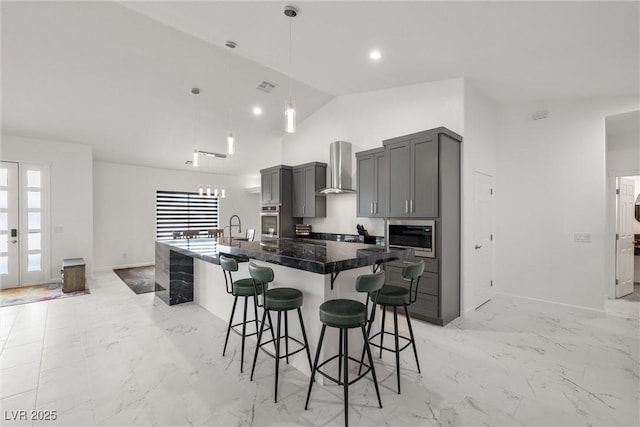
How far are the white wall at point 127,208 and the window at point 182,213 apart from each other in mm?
193

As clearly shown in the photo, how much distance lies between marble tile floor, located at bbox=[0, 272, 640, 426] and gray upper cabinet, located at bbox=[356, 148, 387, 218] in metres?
1.70

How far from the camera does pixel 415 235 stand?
3791 millimetres

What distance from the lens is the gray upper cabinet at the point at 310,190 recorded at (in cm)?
546

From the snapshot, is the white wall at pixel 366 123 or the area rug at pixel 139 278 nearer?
the white wall at pixel 366 123

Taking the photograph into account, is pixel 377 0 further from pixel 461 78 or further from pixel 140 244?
pixel 140 244

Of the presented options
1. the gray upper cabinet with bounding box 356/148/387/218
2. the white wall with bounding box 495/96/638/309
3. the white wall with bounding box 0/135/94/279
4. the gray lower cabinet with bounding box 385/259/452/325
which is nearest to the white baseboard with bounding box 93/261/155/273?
the white wall with bounding box 0/135/94/279

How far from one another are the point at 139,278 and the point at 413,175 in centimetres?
581

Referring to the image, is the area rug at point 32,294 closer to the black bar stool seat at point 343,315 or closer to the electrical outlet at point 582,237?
the black bar stool seat at point 343,315

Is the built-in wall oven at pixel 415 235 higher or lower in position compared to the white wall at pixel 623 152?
lower

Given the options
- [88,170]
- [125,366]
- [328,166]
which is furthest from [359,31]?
[88,170]

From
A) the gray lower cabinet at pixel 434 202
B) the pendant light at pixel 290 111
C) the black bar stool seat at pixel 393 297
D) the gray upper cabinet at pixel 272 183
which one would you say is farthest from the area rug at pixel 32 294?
the gray lower cabinet at pixel 434 202

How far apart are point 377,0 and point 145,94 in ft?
12.4

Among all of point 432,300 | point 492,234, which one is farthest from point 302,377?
point 492,234

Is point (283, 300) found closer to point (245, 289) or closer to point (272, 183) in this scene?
point (245, 289)
